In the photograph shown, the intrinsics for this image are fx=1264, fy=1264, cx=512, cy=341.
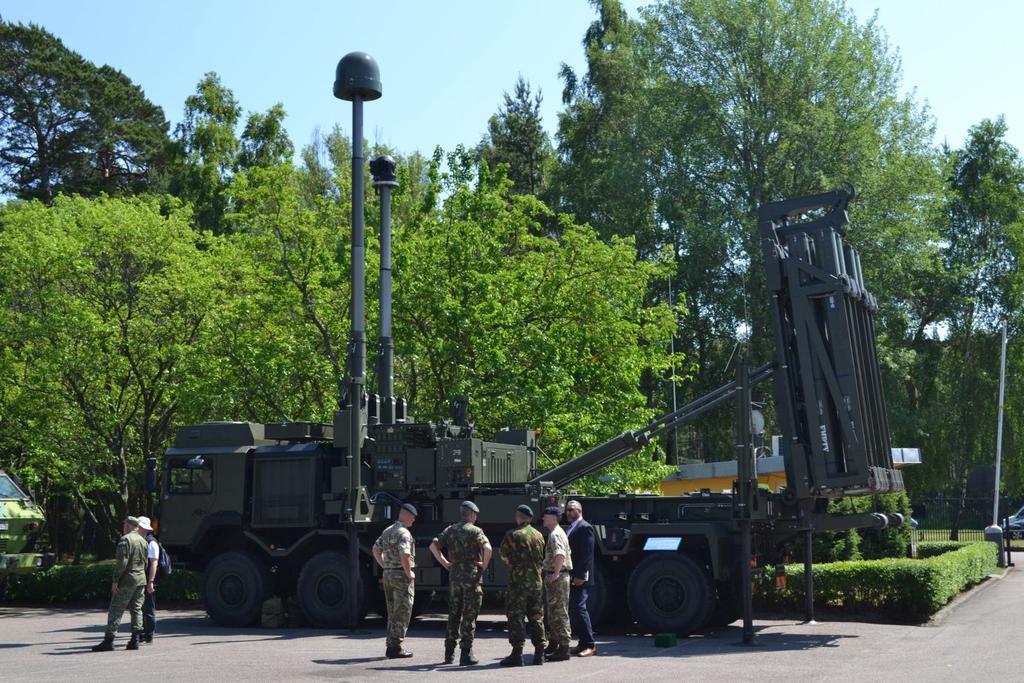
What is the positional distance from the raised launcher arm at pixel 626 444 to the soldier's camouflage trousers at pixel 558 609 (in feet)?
14.6

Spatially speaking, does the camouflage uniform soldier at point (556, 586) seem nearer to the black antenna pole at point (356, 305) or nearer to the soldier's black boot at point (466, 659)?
the soldier's black boot at point (466, 659)

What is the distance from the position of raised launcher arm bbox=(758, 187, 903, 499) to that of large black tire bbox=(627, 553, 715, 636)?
1.70 metres

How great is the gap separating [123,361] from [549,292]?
29.9 feet

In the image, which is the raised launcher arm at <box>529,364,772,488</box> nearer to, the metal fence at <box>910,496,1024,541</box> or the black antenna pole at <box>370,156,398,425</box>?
the black antenna pole at <box>370,156,398,425</box>

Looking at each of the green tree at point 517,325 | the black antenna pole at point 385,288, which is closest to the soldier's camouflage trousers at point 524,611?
the black antenna pole at point 385,288

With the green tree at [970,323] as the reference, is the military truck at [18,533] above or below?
below

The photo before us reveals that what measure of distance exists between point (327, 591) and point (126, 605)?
384 centimetres

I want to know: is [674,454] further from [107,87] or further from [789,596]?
[107,87]

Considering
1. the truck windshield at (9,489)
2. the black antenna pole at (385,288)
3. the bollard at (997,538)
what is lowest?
the bollard at (997,538)

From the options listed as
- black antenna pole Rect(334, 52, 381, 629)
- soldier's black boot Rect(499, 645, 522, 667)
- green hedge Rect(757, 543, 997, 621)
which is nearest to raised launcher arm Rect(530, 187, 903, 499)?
green hedge Rect(757, 543, 997, 621)

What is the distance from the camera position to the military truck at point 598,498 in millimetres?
15641

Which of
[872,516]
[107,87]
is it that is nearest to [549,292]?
[872,516]

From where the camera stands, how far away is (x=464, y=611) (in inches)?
528

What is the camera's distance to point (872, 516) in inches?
625
